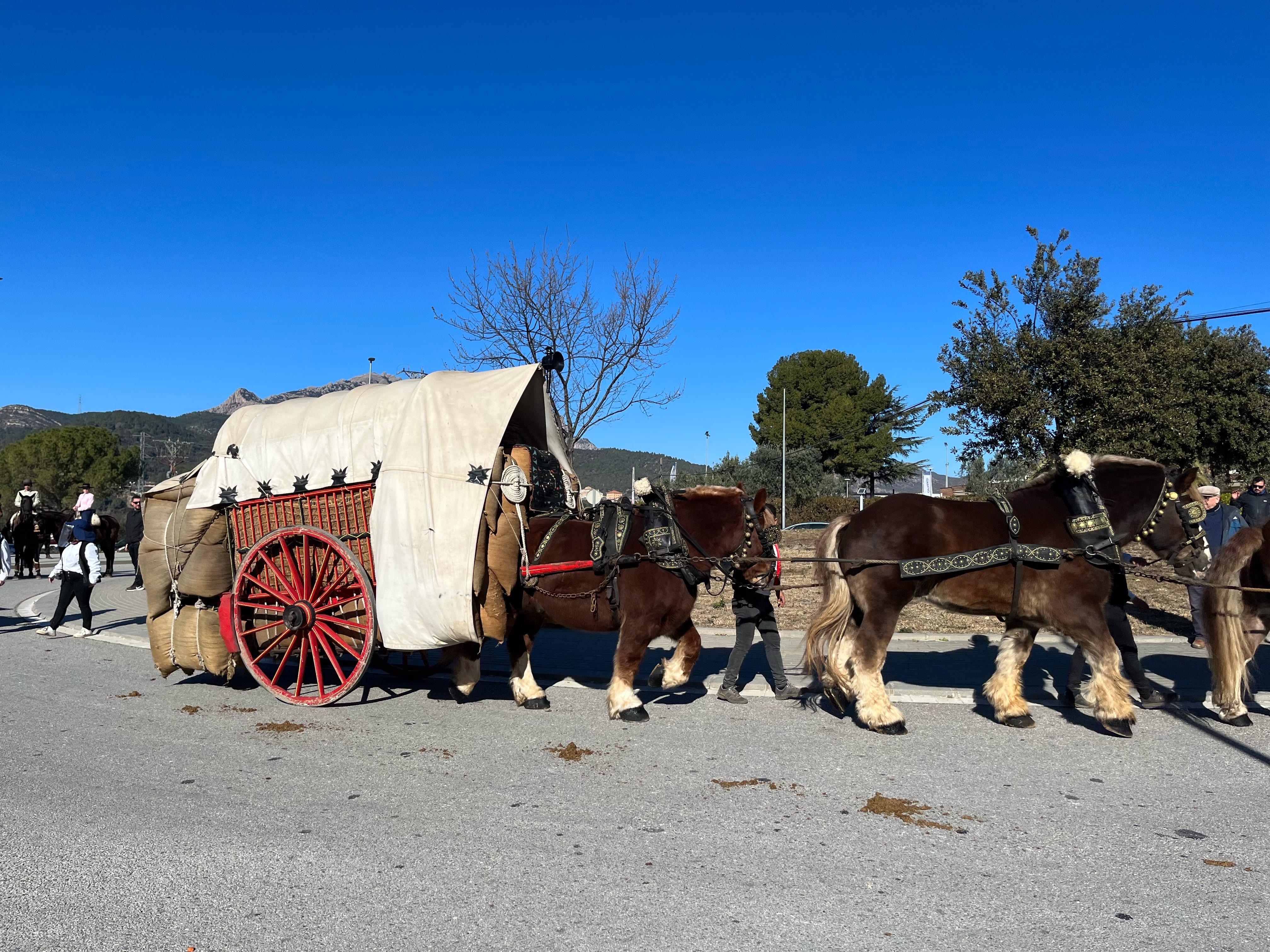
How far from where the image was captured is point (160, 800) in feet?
15.8

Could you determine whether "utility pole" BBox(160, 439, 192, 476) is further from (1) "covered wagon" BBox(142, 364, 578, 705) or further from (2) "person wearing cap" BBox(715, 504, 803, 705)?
(2) "person wearing cap" BBox(715, 504, 803, 705)

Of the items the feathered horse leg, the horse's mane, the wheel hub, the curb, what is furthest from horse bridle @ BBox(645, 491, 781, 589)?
the curb

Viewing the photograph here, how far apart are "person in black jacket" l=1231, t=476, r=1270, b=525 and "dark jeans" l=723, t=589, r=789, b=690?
6033 millimetres

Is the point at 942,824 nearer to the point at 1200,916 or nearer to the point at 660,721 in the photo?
the point at 1200,916

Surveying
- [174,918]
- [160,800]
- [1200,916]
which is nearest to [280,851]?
[174,918]

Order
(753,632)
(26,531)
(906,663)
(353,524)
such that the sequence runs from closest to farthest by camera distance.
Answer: (353,524)
(753,632)
(906,663)
(26,531)

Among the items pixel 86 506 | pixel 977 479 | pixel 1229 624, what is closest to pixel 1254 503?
pixel 1229 624

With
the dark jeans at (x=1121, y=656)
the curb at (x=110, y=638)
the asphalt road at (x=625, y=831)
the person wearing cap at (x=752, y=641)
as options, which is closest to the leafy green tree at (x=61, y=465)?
the curb at (x=110, y=638)

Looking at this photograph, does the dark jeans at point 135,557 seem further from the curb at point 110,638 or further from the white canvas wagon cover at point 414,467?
the white canvas wagon cover at point 414,467

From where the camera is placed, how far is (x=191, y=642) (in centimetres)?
738

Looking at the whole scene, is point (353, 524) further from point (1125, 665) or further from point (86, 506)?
point (86, 506)

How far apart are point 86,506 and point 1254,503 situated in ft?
47.0

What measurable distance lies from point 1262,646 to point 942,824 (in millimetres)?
7339

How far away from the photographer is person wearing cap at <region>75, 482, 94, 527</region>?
11.2 m
